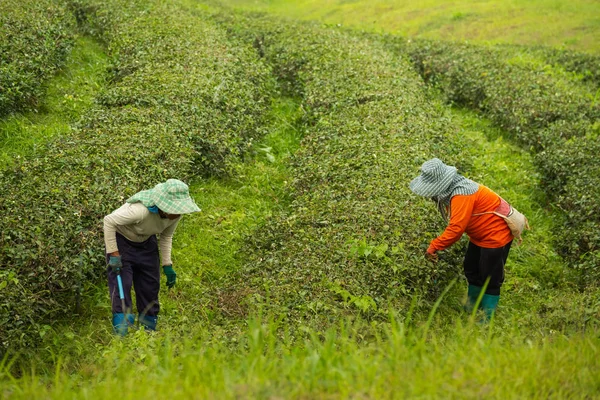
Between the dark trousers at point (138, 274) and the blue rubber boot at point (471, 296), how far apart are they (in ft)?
9.74

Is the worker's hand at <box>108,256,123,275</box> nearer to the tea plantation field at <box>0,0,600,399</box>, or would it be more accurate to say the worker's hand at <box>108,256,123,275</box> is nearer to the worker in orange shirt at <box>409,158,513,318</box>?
the tea plantation field at <box>0,0,600,399</box>

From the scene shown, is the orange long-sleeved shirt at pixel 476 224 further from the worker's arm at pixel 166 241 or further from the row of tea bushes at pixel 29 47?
the row of tea bushes at pixel 29 47

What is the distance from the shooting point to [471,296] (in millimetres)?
6891

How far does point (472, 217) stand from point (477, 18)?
51.0 feet

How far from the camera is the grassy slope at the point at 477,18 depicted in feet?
61.9

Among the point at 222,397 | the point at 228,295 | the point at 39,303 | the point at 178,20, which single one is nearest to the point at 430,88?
the point at 178,20

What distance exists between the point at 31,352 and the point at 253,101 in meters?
6.54

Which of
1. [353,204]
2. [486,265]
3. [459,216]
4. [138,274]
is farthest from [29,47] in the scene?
[486,265]

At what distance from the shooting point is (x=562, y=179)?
9.83 m

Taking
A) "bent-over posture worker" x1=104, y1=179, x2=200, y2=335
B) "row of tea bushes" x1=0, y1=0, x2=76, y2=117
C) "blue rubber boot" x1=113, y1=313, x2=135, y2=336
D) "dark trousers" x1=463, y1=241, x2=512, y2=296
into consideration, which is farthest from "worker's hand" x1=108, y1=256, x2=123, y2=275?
"row of tea bushes" x1=0, y1=0, x2=76, y2=117

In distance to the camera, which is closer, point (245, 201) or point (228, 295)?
point (228, 295)

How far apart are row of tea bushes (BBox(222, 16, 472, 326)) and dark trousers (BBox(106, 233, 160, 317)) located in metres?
0.79

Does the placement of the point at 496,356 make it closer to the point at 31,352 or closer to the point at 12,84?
the point at 31,352

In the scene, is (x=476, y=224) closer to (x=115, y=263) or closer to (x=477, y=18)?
(x=115, y=263)
